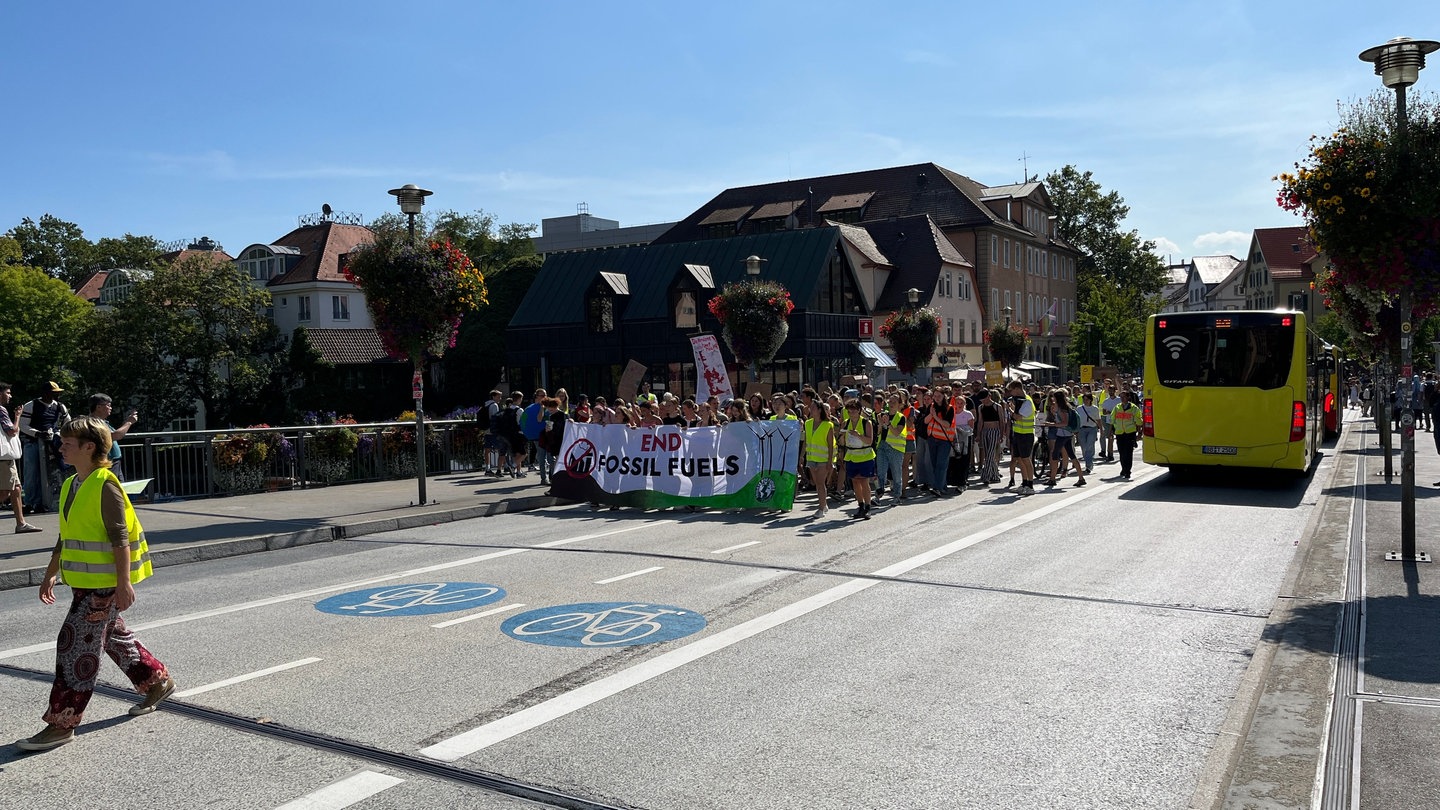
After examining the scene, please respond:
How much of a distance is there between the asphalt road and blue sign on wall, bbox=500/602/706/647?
4 centimetres

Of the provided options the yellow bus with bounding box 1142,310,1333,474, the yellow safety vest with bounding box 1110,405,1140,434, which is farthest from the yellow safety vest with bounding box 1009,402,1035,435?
the yellow safety vest with bounding box 1110,405,1140,434

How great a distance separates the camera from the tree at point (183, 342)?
48.6 meters

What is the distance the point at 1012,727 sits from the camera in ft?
18.4

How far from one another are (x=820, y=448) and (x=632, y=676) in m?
8.96

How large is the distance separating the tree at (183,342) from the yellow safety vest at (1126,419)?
1681 inches

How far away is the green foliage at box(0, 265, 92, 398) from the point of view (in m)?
58.8

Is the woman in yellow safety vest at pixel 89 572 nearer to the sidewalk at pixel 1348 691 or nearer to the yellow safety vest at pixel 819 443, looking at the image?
the sidewalk at pixel 1348 691

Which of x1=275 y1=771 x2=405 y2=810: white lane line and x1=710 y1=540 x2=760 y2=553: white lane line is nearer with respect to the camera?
x1=275 y1=771 x2=405 y2=810: white lane line

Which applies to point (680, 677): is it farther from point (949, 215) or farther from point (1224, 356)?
point (949, 215)

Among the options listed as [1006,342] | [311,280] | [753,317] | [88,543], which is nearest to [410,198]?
[88,543]

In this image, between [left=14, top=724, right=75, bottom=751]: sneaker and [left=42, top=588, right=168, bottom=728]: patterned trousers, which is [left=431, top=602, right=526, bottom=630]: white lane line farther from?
[left=14, top=724, right=75, bottom=751]: sneaker

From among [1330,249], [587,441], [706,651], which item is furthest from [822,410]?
[706,651]

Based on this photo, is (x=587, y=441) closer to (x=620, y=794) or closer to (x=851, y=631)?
(x=851, y=631)

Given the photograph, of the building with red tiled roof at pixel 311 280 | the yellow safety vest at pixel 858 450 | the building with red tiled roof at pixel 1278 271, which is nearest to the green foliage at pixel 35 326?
the building with red tiled roof at pixel 311 280
